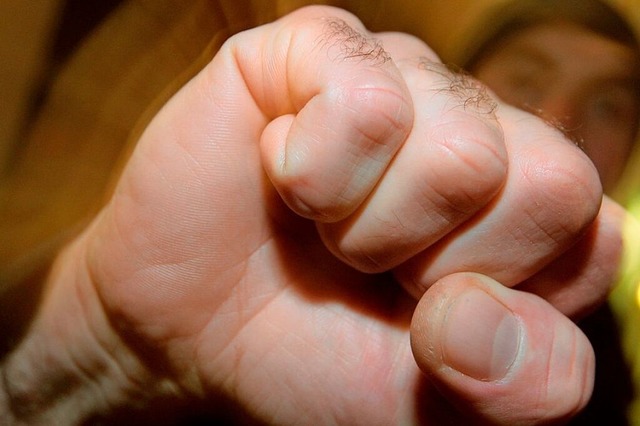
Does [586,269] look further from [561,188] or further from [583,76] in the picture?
[583,76]

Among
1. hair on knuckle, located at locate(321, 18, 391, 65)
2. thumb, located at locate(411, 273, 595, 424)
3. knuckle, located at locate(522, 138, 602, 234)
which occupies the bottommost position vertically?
thumb, located at locate(411, 273, 595, 424)

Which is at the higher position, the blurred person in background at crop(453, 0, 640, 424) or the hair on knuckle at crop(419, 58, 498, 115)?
the hair on knuckle at crop(419, 58, 498, 115)

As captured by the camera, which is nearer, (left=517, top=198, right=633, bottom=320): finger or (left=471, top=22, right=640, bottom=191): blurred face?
(left=517, top=198, right=633, bottom=320): finger

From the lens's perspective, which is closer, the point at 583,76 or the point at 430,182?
the point at 430,182

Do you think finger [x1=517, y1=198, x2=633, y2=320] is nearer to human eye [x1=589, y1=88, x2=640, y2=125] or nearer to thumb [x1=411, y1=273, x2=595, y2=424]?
thumb [x1=411, y1=273, x2=595, y2=424]

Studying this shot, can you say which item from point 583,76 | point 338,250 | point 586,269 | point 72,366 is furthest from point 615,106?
point 72,366

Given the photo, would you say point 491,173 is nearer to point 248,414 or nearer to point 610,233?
point 610,233

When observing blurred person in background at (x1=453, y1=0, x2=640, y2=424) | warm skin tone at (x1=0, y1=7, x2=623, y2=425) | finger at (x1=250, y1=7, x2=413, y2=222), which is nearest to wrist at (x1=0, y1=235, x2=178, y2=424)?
warm skin tone at (x1=0, y1=7, x2=623, y2=425)
